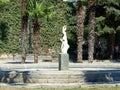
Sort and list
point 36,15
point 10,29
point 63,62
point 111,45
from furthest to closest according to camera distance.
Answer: point 10,29 → point 111,45 → point 36,15 → point 63,62

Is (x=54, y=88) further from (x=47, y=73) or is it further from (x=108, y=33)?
(x=108, y=33)

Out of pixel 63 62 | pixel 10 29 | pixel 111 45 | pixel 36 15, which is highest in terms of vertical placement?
pixel 36 15

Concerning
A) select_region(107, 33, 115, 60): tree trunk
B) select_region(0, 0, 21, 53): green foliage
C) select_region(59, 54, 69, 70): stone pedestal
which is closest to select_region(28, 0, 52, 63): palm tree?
select_region(107, 33, 115, 60): tree trunk

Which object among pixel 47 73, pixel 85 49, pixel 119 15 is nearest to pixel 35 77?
pixel 47 73

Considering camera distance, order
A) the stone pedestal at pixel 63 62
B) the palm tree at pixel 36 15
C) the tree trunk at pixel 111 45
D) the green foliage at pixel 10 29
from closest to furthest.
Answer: the stone pedestal at pixel 63 62, the palm tree at pixel 36 15, the tree trunk at pixel 111 45, the green foliage at pixel 10 29

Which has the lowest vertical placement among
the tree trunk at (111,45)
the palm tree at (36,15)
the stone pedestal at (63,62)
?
the stone pedestal at (63,62)

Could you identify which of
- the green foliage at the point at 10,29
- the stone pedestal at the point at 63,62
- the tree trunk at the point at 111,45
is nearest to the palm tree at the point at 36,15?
the tree trunk at the point at 111,45

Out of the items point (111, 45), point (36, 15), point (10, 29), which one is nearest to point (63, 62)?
point (36, 15)

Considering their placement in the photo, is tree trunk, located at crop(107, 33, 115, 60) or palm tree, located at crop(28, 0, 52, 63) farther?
tree trunk, located at crop(107, 33, 115, 60)

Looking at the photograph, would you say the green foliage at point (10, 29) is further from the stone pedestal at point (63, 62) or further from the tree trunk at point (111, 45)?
the stone pedestal at point (63, 62)

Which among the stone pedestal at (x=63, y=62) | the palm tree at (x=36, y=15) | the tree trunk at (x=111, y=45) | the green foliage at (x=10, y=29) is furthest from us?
the green foliage at (x=10, y=29)

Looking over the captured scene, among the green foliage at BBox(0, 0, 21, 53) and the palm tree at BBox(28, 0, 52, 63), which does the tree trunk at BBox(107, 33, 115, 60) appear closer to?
the palm tree at BBox(28, 0, 52, 63)

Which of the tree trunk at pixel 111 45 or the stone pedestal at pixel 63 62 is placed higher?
the tree trunk at pixel 111 45

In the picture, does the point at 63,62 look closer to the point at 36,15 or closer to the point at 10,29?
the point at 36,15
